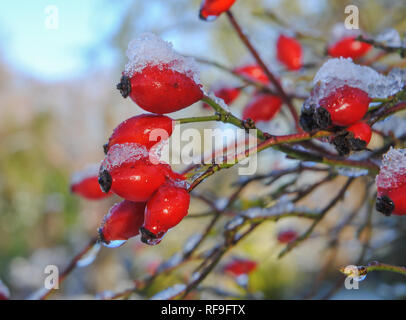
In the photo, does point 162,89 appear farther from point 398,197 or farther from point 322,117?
point 398,197

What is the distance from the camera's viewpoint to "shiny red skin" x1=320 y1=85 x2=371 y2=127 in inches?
17.4

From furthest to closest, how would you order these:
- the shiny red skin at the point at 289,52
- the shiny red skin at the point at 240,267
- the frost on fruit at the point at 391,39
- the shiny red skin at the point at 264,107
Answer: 1. the shiny red skin at the point at 240,267
2. the shiny red skin at the point at 289,52
3. the shiny red skin at the point at 264,107
4. the frost on fruit at the point at 391,39

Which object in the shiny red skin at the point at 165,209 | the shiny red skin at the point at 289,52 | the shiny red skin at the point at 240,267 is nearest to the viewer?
the shiny red skin at the point at 165,209

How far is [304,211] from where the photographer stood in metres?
0.75

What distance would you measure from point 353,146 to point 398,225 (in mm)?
800

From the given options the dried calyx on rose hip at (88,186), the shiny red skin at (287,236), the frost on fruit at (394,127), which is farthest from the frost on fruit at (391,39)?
the shiny red skin at (287,236)

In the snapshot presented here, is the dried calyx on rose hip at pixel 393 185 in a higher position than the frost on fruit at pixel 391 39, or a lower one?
lower

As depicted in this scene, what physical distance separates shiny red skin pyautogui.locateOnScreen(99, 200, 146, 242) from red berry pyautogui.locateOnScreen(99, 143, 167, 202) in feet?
0.10

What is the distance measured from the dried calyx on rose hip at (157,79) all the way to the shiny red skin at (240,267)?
95cm

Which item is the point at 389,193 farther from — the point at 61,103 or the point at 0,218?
the point at 61,103

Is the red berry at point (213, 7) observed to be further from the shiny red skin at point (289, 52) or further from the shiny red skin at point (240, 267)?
the shiny red skin at point (240, 267)

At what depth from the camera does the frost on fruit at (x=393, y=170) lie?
0.45m

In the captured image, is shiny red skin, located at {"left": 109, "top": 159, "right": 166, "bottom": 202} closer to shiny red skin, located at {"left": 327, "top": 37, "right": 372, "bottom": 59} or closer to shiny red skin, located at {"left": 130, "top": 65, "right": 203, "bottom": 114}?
shiny red skin, located at {"left": 130, "top": 65, "right": 203, "bottom": 114}

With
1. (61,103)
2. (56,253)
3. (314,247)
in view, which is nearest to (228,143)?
(314,247)
